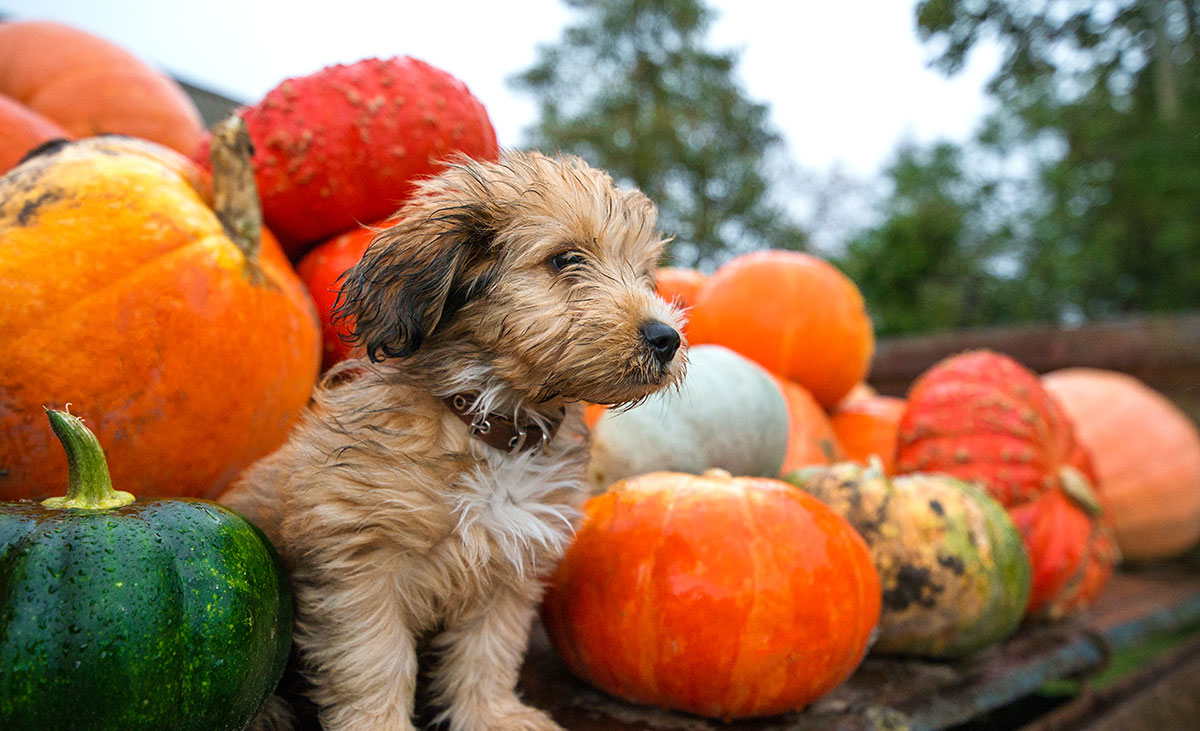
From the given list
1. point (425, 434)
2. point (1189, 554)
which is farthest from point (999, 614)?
point (1189, 554)

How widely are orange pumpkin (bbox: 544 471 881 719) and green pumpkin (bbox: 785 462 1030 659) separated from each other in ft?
1.30

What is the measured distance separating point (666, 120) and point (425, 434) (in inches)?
669

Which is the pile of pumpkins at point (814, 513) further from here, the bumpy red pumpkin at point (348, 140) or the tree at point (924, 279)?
the tree at point (924, 279)


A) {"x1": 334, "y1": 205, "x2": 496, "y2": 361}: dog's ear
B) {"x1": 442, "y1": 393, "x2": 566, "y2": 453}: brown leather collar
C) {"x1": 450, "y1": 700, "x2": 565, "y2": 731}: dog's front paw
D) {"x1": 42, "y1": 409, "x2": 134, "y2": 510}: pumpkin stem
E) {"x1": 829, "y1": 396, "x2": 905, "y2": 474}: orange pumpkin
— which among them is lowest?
{"x1": 829, "y1": 396, "x2": 905, "y2": 474}: orange pumpkin

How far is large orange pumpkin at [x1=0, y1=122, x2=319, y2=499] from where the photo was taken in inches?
78.4

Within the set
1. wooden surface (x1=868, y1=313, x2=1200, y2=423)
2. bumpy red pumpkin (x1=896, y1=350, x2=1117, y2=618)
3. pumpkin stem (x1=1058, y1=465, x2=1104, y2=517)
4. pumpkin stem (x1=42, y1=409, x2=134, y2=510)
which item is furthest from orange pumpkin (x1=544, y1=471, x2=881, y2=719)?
wooden surface (x1=868, y1=313, x2=1200, y2=423)

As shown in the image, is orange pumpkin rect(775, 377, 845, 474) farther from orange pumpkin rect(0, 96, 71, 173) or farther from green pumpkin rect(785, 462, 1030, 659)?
orange pumpkin rect(0, 96, 71, 173)

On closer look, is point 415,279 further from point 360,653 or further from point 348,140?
point 348,140

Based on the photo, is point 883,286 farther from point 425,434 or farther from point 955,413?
point 425,434

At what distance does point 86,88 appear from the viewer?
446 cm

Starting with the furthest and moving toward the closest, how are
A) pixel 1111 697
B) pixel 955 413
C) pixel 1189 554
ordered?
1. pixel 1189 554
2. pixel 955 413
3. pixel 1111 697

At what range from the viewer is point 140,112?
14.6ft

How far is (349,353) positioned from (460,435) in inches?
26.5

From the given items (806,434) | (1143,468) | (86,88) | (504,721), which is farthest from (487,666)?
(1143,468)
